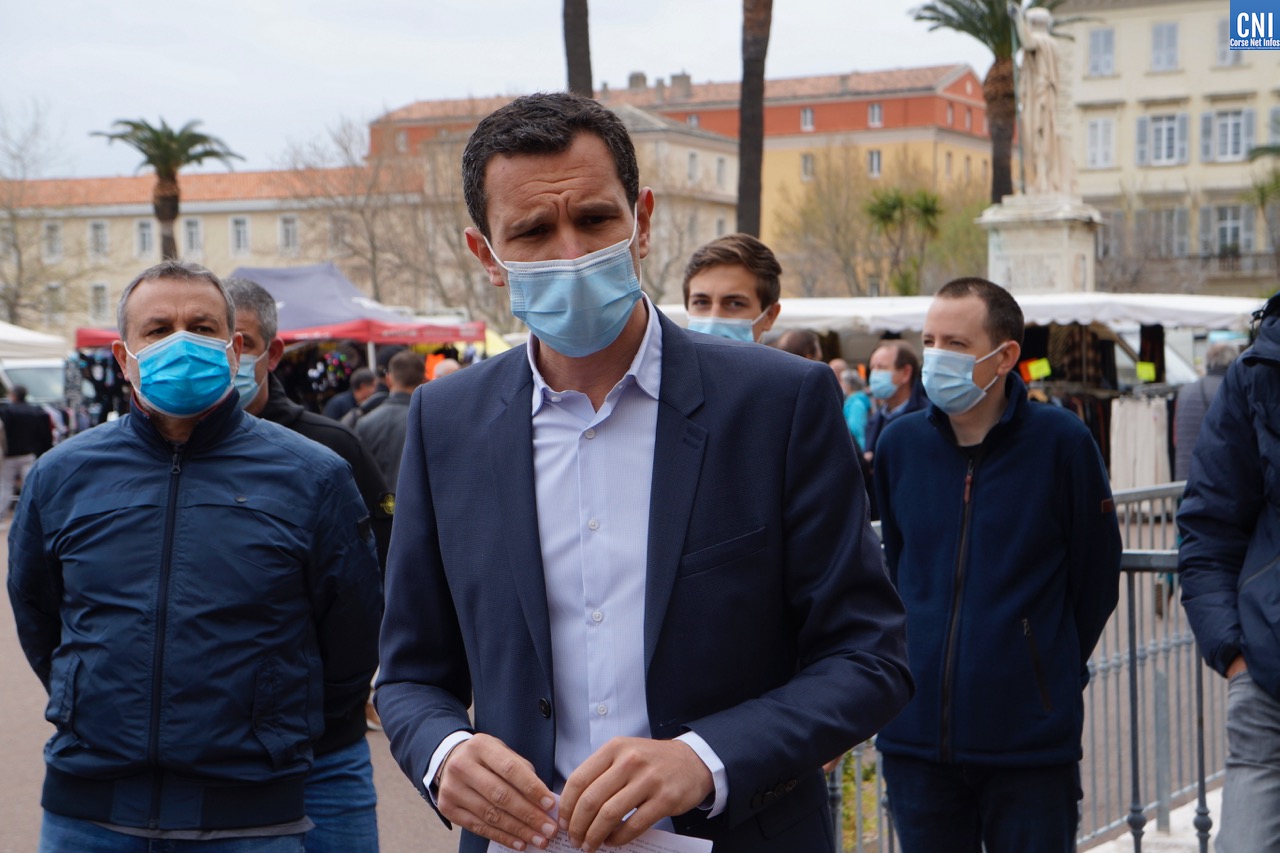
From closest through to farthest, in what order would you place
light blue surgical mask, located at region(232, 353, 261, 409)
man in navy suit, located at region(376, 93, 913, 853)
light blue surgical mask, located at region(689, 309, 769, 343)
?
man in navy suit, located at region(376, 93, 913, 853)
light blue surgical mask, located at region(232, 353, 261, 409)
light blue surgical mask, located at region(689, 309, 769, 343)

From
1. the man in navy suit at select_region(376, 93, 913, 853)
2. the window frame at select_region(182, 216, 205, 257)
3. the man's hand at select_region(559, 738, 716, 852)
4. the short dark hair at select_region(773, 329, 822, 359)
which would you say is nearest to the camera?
the man's hand at select_region(559, 738, 716, 852)

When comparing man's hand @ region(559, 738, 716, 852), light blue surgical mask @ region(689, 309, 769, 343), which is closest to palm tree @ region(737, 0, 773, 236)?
light blue surgical mask @ region(689, 309, 769, 343)

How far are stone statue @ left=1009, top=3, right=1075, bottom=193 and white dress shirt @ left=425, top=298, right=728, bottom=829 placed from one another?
24765 millimetres

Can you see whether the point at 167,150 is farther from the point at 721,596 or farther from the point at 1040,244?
the point at 721,596

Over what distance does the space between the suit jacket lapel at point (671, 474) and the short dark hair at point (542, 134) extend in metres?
0.31

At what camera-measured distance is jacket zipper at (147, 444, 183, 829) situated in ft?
11.3

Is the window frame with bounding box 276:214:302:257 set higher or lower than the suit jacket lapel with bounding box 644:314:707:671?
higher

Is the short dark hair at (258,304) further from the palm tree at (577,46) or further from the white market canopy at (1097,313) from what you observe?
the white market canopy at (1097,313)

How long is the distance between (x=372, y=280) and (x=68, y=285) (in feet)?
40.5

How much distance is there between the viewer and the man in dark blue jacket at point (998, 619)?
12.9 ft

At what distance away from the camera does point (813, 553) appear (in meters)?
2.27

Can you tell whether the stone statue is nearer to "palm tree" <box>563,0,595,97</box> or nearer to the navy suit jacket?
"palm tree" <box>563,0,595,97</box>

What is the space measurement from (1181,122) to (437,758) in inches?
2862

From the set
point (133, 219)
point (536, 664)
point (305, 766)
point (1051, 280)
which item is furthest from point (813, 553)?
point (133, 219)
